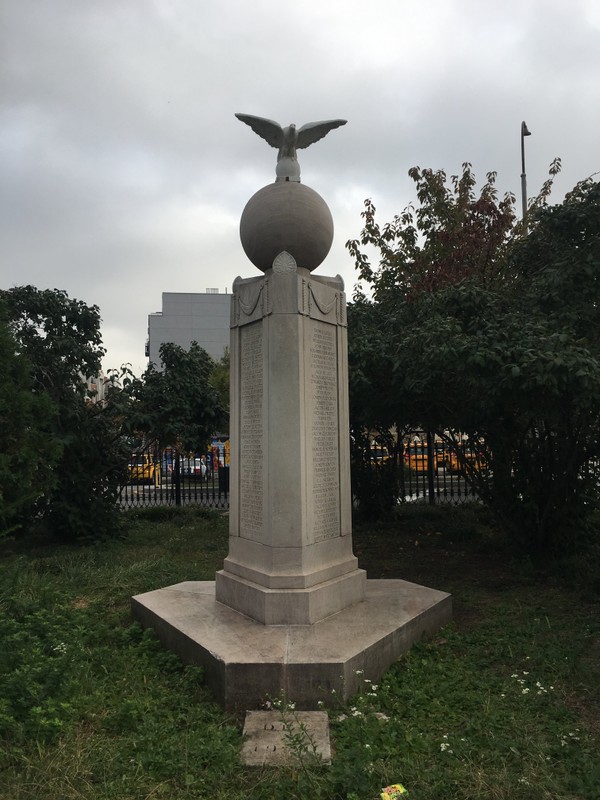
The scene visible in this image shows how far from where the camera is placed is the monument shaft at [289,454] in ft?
16.8

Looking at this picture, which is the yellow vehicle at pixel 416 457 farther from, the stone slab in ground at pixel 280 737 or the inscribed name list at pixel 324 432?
the stone slab in ground at pixel 280 737

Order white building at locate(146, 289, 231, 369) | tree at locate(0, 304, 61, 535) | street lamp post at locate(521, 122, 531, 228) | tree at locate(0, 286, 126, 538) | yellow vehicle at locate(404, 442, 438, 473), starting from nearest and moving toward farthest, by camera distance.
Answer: tree at locate(0, 304, 61, 535) → tree at locate(0, 286, 126, 538) → yellow vehicle at locate(404, 442, 438, 473) → street lamp post at locate(521, 122, 531, 228) → white building at locate(146, 289, 231, 369)

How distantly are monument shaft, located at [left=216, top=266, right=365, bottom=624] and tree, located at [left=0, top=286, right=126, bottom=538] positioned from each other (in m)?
4.96

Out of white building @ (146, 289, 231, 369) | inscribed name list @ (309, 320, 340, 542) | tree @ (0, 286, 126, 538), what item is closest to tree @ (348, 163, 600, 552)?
inscribed name list @ (309, 320, 340, 542)

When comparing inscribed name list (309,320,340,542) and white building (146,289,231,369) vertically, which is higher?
white building (146,289,231,369)

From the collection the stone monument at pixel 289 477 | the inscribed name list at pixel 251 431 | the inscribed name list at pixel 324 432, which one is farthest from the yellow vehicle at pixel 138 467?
the inscribed name list at pixel 324 432

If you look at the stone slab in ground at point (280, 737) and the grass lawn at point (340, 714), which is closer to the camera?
the grass lawn at point (340, 714)

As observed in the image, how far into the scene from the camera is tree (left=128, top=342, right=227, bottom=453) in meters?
10.0

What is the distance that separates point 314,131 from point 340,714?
5005 millimetres

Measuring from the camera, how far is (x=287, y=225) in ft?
17.3

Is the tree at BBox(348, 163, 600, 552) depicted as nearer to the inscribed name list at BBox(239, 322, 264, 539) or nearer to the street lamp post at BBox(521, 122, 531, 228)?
the inscribed name list at BBox(239, 322, 264, 539)

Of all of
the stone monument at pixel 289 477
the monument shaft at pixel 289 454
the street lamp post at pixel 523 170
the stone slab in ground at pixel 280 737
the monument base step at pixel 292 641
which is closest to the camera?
the stone slab in ground at pixel 280 737

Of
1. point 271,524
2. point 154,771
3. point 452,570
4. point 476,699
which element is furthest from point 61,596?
point 452,570

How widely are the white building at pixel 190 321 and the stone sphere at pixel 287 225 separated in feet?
213
